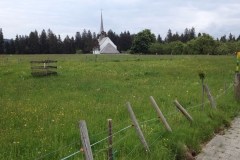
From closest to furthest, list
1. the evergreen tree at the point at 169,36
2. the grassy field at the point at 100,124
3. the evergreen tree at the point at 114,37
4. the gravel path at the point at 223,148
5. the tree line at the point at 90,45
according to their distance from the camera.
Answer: the grassy field at the point at 100,124 < the gravel path at the point at 223,148 < the tree line at the point at 90,45 < the evergreen tree at the point at 114,37 < the evergreen tree at the point at 169,36

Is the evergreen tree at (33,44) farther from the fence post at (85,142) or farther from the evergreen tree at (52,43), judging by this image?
the fence post at (85,142)

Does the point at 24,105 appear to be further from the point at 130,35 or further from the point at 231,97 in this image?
the point at 130,35

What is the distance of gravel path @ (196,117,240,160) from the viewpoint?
356 inches

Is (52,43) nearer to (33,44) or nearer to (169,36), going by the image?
(33,44)

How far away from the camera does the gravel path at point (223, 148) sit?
9.04 m

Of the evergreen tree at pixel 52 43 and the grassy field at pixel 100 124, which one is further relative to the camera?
the evergreen tree at pixel 52 43

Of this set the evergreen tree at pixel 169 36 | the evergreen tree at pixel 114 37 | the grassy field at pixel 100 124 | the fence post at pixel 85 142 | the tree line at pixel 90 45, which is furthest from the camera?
the evergreen tree at pixel 169 36

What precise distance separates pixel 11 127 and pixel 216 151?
521cm

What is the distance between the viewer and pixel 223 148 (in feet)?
32.1

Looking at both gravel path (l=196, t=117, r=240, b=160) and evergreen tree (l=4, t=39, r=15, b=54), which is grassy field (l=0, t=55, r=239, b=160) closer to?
gravel path (l=196, t=117, r=240, b=160)

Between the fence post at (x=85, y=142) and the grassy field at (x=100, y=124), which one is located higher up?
the fence post at (x=85, y=142)

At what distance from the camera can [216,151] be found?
31.1 feet

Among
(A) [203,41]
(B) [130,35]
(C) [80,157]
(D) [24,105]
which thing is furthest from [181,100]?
(B) [130,35]

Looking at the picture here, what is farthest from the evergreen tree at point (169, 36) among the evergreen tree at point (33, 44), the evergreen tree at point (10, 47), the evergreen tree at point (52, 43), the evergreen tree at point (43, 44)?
the evergreen tree at point (10, 47)
